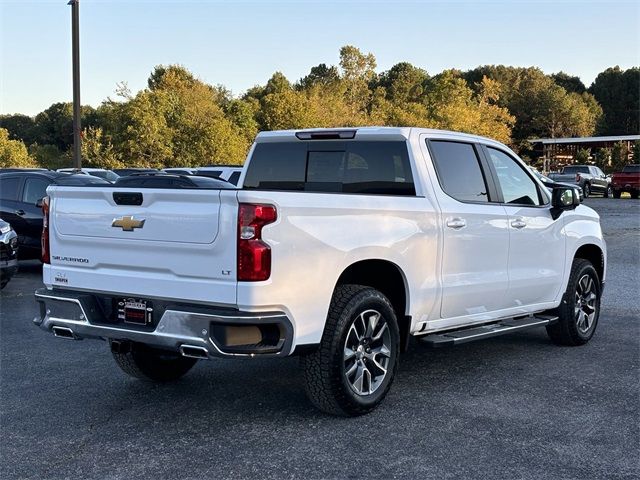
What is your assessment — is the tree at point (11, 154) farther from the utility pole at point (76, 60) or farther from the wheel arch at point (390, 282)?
the wheel arch at point (390, 282)

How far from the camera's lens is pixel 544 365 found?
6.22m

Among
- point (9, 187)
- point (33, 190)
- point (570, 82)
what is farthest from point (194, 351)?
point (570, 82)

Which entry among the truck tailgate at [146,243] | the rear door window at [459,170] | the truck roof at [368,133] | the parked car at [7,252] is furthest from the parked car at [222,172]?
the truck tailgate at [146,243]

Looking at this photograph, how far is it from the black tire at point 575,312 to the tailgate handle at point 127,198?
4259 mm

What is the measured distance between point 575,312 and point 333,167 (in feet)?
9.52

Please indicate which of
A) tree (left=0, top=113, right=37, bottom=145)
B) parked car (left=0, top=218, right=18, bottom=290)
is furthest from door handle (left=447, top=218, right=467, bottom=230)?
tree (left=0, top=113, right=37, bottom=145)

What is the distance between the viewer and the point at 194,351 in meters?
4.18

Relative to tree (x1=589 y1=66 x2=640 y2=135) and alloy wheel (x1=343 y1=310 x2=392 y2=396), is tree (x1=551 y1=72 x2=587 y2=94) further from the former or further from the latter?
alloy wheel (x1=343 y1=310 x2=392 y2=396)

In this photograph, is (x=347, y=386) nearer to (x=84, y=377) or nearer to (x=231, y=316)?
(x=231, y=316)

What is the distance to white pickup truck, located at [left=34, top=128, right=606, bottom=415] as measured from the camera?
413 centimetres

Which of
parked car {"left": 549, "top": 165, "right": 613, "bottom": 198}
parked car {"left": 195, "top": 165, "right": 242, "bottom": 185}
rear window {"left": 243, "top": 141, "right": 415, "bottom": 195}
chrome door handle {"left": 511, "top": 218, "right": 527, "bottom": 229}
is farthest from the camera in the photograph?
parked car {"left": 549, "top": 165, "right": 613, "bottom": 198}

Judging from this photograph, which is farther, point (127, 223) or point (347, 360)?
point (347, 360)

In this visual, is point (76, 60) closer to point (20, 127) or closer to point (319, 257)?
point (319, 257)

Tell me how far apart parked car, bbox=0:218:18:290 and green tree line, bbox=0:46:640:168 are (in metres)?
29.4
